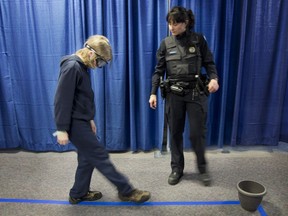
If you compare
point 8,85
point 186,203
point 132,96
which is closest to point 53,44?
point 8,85

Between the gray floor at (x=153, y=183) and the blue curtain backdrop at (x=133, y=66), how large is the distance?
0.63 feet

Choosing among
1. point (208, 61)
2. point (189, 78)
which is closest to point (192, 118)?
point (189, 78)

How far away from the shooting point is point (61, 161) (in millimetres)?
2695

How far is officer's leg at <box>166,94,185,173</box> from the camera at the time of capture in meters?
2.12

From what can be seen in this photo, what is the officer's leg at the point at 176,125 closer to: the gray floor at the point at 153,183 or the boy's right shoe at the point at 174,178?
the boy's right shoe at the point at 174,178

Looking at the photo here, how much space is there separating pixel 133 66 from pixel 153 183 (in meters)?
1.16

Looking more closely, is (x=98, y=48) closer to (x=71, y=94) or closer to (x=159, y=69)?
(x=71, y=94)

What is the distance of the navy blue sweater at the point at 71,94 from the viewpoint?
157 cm

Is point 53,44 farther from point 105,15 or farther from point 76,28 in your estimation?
point 105,15

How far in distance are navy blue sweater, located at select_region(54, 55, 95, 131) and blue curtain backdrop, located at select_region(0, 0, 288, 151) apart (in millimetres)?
1001

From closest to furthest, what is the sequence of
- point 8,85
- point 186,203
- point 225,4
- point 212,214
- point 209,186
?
point 212,214, point 186,203, point 209,186, point 225,4, point 8,85

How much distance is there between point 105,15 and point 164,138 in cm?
134

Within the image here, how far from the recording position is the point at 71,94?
1584mm

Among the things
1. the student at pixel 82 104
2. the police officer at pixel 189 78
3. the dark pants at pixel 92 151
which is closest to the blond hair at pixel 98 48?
the student at pixel 82 104
